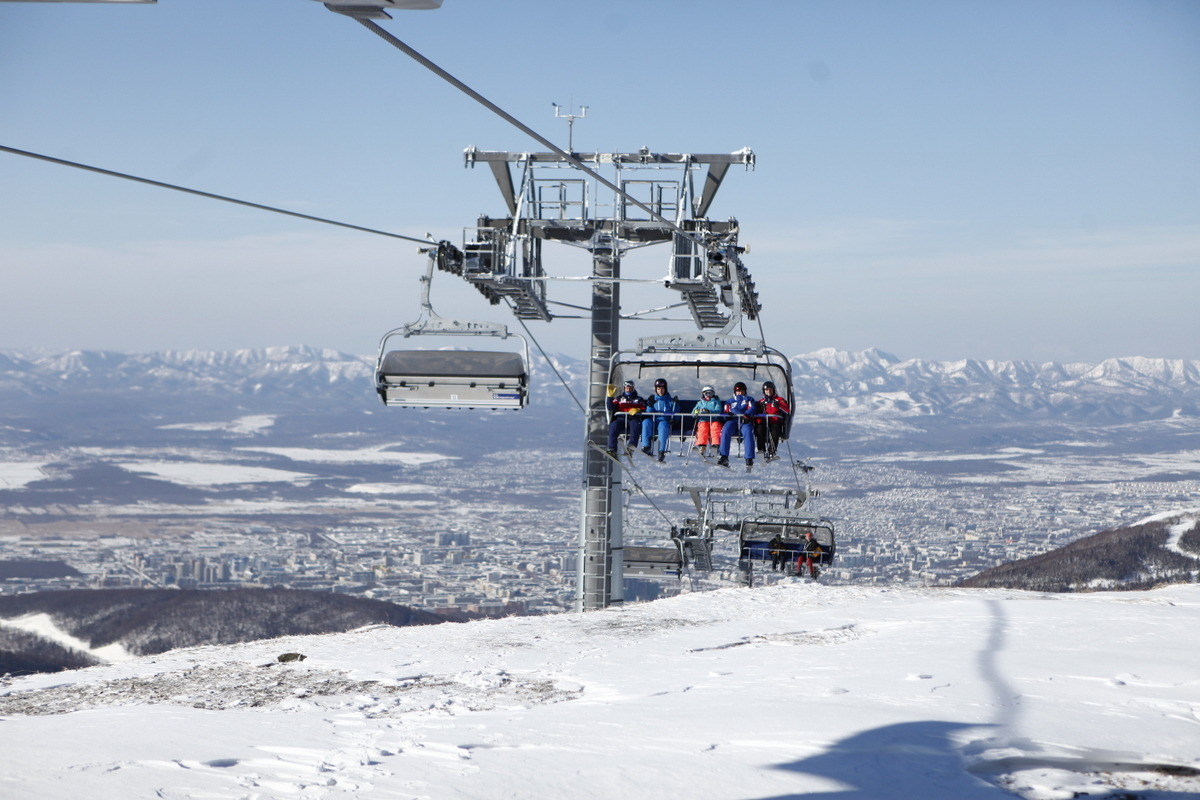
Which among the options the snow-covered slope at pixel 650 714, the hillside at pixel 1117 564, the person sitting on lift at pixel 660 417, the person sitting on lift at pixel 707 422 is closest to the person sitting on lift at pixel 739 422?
the person sitting on lift at pixel 707 422

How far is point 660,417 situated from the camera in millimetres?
13555

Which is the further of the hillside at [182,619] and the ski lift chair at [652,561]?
the hillside at [182,619]

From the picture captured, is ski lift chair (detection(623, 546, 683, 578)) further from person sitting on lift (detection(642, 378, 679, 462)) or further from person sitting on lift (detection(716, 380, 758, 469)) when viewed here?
person sitting on lift (detection(716, 380, 758, 469))

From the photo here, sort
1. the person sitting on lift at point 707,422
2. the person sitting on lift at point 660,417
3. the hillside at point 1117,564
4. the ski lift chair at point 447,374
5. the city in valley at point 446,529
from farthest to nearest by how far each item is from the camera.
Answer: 1. the city in valley at point 446,529
2. the hillside at point 1117,564
3. the person sitting on lift at point 660,417
4. the person sitting on lift at point 707,422
5. the ski lift chair at point 447,374

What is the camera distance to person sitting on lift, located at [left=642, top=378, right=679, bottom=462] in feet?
44.5

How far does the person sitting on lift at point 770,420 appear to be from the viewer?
13.1 m

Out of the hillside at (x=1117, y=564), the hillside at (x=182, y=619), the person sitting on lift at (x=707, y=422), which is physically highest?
the person sitting on lift at (x=707, y=422)

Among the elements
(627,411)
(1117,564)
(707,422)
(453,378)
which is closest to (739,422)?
(707,422)

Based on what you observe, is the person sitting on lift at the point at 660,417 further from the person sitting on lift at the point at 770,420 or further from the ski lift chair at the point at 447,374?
the ski lift chair at the point at 447,374

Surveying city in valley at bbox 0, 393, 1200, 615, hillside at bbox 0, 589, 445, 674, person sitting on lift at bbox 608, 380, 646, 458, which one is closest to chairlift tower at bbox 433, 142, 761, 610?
person sitting on lift at bbox 608, 380, 646, 458

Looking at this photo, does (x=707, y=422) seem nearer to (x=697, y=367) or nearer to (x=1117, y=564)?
(x=697, y=367)

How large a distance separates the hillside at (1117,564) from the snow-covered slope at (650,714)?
1532 inches

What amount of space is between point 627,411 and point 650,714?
7.30 meters

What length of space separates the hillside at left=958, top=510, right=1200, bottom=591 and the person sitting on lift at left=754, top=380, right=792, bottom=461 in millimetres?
35518
